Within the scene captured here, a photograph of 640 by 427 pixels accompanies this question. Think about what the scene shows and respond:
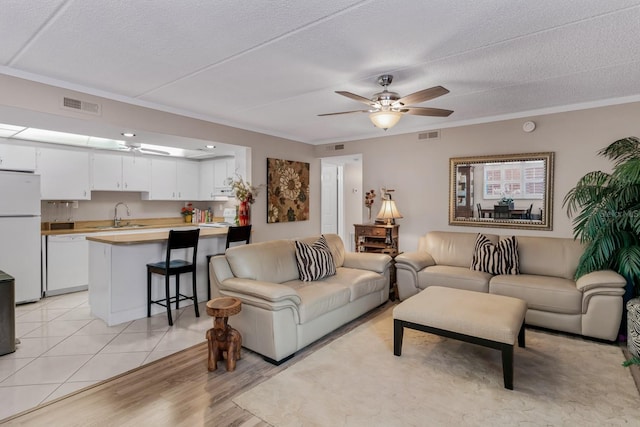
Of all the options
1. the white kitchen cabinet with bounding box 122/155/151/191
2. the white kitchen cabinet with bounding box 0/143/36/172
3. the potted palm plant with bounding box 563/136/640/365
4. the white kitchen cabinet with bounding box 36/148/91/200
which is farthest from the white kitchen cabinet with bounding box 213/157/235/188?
the potted palm plant with bounding box 563/136/640/365

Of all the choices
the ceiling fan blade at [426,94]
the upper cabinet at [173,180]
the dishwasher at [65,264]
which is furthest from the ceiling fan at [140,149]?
the ceiling fan blade at [426,94]

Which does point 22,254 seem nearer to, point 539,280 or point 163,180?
point 163,180

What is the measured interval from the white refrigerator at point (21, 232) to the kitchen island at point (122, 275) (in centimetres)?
110

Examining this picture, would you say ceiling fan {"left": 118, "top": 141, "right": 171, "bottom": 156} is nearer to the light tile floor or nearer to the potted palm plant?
the light tile floor

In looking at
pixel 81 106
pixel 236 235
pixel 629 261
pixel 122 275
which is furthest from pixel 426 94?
pixel 122 275

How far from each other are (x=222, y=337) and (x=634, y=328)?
11.4 ft

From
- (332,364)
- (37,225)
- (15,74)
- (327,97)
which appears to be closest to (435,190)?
(327,97)

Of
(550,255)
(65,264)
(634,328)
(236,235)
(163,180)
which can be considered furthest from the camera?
(163,180)

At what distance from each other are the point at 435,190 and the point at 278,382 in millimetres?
3626

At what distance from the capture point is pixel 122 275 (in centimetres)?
378

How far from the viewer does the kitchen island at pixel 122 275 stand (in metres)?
3.68

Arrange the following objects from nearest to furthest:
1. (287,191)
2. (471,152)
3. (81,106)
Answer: (81,106) → (471,152) → (287,191)

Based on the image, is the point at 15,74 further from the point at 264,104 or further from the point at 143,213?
the point at 143,213

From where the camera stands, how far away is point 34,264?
14.5ft
